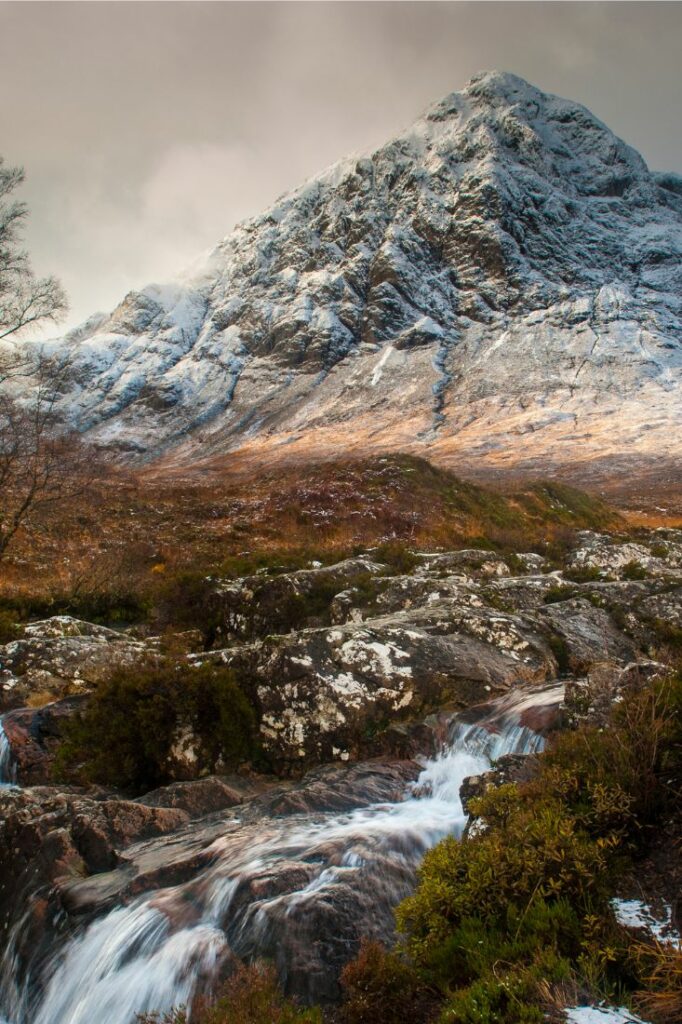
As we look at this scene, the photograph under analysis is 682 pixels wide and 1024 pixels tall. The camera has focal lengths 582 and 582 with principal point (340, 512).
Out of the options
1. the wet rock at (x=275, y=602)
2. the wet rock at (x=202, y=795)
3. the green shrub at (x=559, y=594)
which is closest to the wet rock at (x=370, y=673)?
the wet rock at (x=202, y=795)

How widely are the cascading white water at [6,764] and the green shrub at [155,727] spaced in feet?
2.91

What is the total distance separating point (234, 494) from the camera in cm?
3125

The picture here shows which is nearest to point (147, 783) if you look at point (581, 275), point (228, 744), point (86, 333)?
point (228, 744)

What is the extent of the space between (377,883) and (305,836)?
3.57 feet

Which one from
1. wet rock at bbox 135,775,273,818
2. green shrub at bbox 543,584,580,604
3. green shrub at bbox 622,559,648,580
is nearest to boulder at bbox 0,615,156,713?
wet rock at bbox 135,775,273,818

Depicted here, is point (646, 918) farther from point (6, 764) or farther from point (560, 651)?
point (6, 764)

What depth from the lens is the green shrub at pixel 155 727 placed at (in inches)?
310

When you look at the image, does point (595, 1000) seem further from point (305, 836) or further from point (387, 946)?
point (305, 836)

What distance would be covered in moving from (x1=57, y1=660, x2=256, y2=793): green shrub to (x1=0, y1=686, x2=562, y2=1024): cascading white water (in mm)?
2048

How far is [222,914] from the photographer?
4965 millimetres

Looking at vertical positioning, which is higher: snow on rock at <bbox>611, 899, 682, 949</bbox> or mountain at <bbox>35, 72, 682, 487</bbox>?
mountain at <bbox>35, 72, 682, 487</bbox>

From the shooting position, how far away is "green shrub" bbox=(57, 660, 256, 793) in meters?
7.86

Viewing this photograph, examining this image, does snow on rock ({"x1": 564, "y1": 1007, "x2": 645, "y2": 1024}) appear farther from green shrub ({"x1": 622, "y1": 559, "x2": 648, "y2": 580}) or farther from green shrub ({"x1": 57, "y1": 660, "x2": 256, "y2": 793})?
green shrub ({"x1": 622, "y1": 559, "x2": 648, "y2": 580})

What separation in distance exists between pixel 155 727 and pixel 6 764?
93.5 inches
